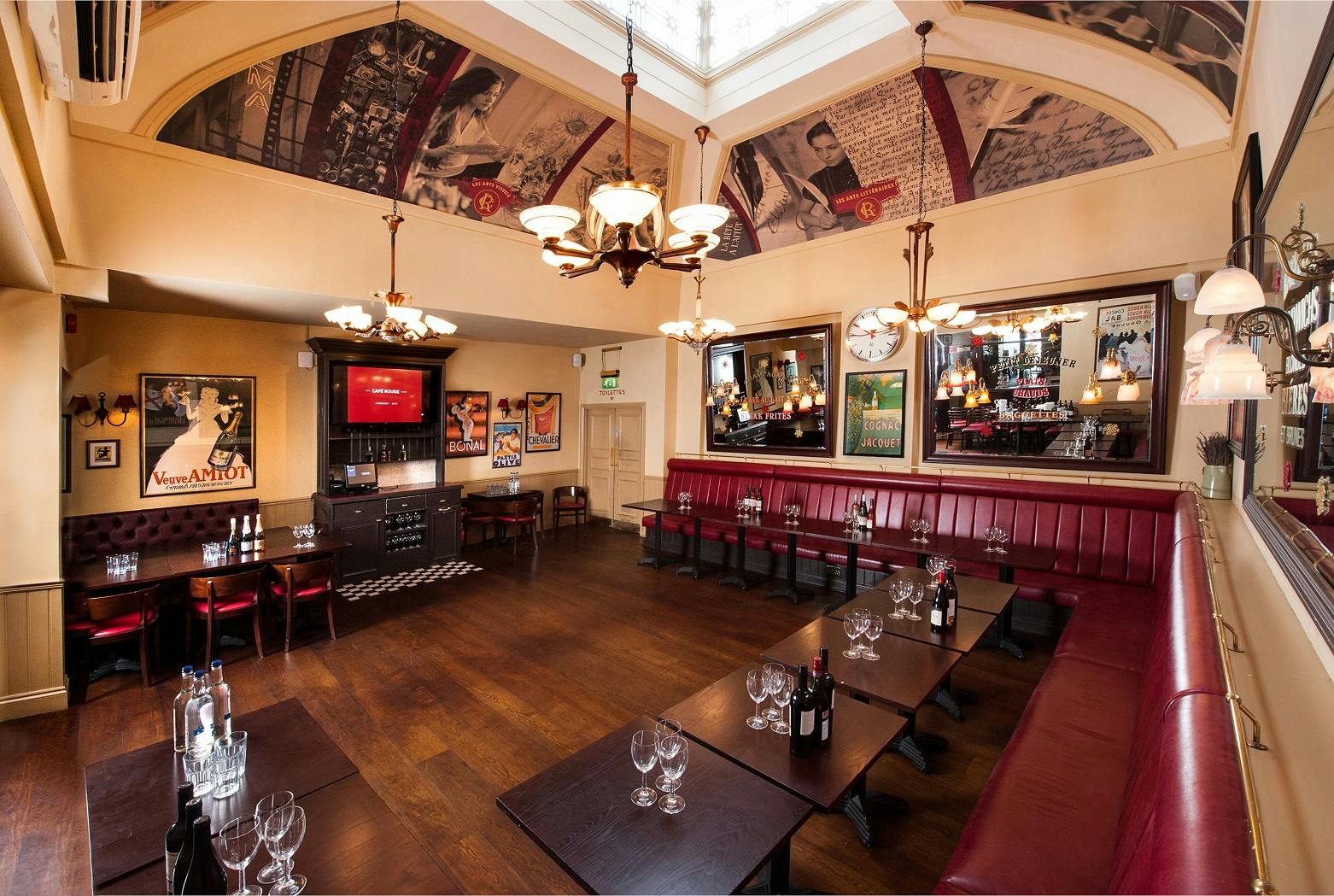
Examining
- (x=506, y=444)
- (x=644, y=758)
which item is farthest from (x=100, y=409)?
(x=644, y=758)

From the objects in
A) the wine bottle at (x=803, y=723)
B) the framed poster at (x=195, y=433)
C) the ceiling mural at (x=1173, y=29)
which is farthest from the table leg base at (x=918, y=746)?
the framed poster at (x=195, y=433)

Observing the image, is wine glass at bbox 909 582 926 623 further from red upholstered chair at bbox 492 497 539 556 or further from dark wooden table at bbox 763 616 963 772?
red upholstered chair at bbox 492 497 539 556

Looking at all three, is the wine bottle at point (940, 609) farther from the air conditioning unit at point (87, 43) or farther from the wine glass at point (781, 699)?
the air conditioning unit at point (87, 43)

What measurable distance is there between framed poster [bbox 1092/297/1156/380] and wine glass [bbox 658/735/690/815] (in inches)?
210

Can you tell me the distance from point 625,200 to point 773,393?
4990 millimetres

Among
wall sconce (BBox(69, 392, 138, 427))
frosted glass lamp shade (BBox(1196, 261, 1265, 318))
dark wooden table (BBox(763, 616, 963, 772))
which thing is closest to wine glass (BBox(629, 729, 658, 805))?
dark wooden table (BBox(763, 616, 963, 772))

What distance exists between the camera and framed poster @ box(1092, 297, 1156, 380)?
4777 mm

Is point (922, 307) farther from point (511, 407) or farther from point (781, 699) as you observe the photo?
point (511, 407)

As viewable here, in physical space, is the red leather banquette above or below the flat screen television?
below

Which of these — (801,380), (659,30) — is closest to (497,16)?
(659,30)

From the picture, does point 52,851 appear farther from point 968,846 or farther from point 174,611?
point 968,846

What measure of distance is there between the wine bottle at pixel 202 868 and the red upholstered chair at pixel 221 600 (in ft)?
12.0

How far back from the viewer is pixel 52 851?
2539 mm

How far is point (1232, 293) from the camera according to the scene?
183cm
